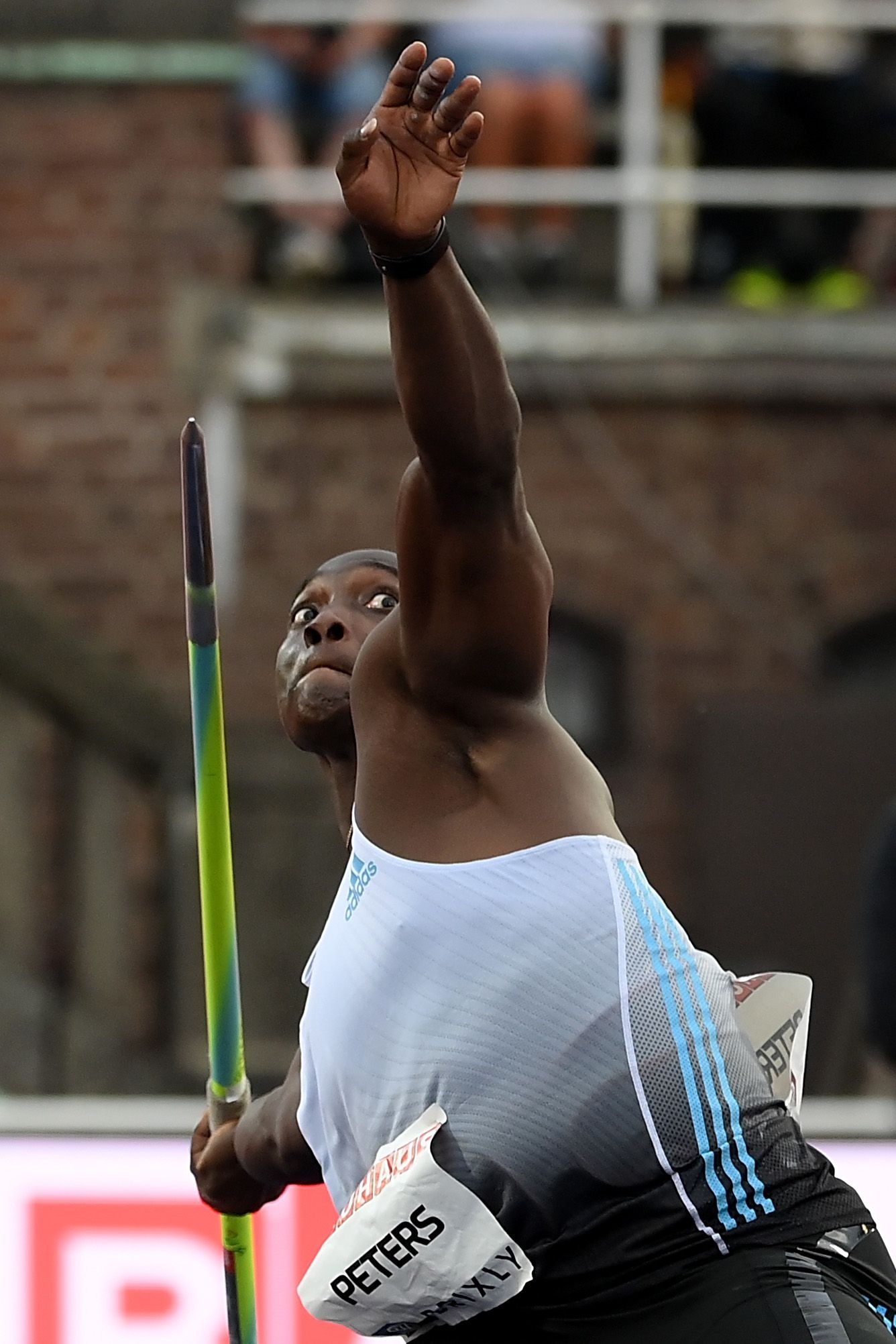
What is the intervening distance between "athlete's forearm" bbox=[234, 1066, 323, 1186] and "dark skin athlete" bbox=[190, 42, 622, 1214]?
0.66m

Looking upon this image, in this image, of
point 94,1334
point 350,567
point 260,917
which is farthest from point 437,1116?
point 260,917

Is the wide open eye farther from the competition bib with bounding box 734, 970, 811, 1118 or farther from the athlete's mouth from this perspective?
the competition bib with bounding box 734, 970, 811, 1118

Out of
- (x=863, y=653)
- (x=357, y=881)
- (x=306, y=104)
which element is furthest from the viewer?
(x=306, y=104)

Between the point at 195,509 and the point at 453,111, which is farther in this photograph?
the point at 195,509

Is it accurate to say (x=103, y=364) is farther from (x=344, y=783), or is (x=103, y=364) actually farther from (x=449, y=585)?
(x=449, y=585)

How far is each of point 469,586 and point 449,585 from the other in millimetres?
25

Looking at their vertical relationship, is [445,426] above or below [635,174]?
above

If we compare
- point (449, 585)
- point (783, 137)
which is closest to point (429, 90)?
point (449, 585)

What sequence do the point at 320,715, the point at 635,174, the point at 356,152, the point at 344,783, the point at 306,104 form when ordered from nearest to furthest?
the point at 356,152
the point at 320,715
the point at 344,783
the point at 635,174
the point at 306,104

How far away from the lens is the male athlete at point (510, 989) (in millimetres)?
2879

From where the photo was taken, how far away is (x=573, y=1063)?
2.93 metres

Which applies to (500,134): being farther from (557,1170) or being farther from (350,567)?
(557,1170)

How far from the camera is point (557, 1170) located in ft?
9.71

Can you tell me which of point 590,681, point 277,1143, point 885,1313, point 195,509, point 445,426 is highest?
point 445,426
